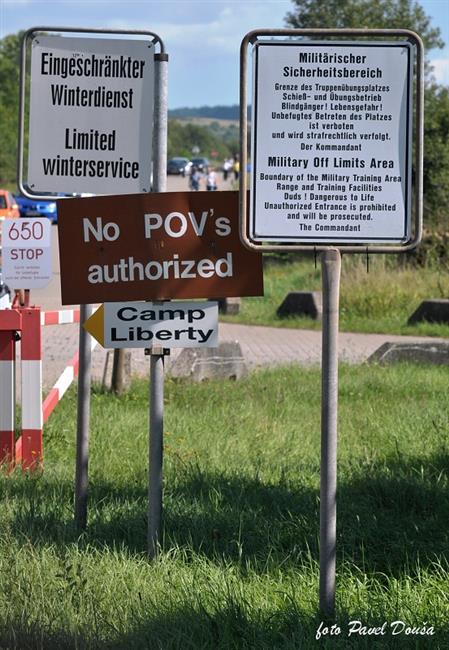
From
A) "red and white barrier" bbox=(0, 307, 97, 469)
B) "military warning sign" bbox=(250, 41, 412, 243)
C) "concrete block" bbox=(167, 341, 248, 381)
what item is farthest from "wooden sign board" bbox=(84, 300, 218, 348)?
"concrete block" bbox=(167, 341, 248, 381)

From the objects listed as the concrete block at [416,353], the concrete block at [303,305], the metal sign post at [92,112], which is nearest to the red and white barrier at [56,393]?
the metal sign post at [92,112]

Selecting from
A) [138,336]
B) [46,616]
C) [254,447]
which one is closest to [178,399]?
[254,447]

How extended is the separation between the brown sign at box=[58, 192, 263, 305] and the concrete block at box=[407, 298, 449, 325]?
12.9m

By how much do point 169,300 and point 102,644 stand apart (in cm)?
157

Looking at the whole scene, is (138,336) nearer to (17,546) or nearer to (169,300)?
(169,300)

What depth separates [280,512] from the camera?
6.12 metres

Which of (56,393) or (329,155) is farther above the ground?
(329,155)

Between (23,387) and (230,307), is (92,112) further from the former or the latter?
(230,307)

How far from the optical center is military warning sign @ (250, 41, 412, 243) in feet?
14.5

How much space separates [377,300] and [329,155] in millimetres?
15786

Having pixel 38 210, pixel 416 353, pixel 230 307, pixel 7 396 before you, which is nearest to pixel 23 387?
pixel 7 396

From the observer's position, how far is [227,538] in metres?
5.73

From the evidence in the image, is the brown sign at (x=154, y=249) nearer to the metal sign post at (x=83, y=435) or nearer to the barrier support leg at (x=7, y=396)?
the metal sign post at (x=83, y=435)

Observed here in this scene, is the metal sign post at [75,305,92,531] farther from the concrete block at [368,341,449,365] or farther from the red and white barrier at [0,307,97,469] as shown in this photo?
the concrete block at [368,341,449,365]
